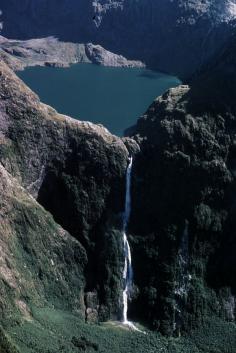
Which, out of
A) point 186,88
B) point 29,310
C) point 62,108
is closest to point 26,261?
point 29,310

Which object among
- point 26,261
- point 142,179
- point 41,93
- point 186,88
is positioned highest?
point 41,93

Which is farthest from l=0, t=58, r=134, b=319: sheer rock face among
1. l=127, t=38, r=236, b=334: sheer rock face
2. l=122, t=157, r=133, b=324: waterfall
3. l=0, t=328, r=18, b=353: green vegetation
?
l=0, t=328, r=18, b=353: green vegetation

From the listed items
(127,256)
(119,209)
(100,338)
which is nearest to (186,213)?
(119,209)

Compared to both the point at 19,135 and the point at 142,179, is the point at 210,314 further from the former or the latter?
the point at 19,135

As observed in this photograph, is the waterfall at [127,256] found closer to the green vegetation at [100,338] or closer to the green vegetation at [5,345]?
the green vegetation at [100,338]

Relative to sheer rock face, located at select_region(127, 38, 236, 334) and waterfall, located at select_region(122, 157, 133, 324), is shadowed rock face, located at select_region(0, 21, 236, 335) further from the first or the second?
waterfall, located at select_region(122, 157, 133, 324)

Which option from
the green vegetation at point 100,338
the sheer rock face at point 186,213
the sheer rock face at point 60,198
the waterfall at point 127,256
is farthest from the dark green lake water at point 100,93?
the green vegetation at point 100,338

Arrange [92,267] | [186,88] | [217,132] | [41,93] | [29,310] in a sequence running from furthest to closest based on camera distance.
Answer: [41,93], [186,88], [217,132], [92,267], [29,310]
